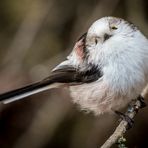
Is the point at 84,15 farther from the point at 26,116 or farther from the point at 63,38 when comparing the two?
the point at 26,116

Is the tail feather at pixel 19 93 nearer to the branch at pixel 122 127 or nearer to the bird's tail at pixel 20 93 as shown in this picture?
the bird's tail at pixel 20 93

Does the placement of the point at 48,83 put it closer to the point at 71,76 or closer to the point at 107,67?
the point at 71,76

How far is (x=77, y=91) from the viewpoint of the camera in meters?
3.79

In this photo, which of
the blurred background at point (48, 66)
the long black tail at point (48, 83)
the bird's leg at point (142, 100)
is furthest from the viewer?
the blurred background at point (48, 66)

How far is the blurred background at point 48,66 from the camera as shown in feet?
16.6

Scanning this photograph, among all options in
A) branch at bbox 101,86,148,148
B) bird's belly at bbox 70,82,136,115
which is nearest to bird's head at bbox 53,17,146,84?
bird's belly at bbox 70,82,136,115

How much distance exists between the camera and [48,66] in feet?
17.2

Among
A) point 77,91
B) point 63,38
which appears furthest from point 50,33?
point 77,91

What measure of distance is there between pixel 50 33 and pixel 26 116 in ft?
2.63

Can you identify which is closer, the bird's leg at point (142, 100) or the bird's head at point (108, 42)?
the bird's head at point (108, 42)

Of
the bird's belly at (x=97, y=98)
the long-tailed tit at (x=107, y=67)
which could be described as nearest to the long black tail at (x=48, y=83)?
the long-tailed tit at (x=107, y=67)

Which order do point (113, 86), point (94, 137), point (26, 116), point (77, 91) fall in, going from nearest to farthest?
point (113, 86) < point (77, 91) < point (94, 137) < point (26, 116)

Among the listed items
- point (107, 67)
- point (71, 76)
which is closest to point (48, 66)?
point (71, 76)

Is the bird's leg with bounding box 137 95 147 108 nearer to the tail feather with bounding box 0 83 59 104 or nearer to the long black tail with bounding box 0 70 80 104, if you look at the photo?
the long black tail with bounding box 0 70 80 104
